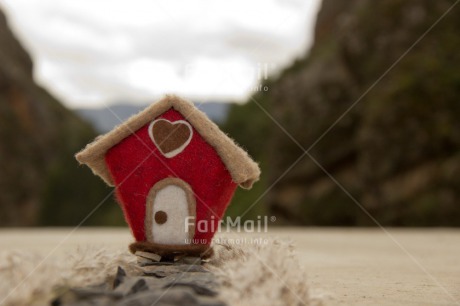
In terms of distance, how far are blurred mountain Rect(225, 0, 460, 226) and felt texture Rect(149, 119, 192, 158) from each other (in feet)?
25.1

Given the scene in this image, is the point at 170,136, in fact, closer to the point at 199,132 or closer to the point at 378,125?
the point at 199,132

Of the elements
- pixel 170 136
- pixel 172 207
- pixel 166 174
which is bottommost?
pixel 172 207

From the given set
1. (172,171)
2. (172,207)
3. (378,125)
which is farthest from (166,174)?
(378,125)

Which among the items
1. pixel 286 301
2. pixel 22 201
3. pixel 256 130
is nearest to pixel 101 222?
pixel 22 201

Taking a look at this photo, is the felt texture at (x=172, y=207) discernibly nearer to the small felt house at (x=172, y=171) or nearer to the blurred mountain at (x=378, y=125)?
the small felt house at (x=172, y=171)

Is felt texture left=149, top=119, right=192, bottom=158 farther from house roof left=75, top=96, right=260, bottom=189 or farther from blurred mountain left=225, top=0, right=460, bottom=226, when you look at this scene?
blurred mountain left=225, top=0, right=460, bottom=226

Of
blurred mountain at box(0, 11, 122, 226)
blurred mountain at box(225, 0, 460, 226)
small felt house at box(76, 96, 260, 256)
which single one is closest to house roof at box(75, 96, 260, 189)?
small felt house at box(76, 96, 260, 256)

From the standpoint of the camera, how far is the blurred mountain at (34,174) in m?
20.7

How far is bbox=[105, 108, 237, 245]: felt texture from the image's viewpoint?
251cm

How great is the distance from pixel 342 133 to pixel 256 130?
9362 mm

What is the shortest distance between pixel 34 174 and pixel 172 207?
2116cm

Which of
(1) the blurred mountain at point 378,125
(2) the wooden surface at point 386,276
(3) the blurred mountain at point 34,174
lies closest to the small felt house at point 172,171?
(2) the wooden surface at point 386,276

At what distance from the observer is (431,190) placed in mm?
9406

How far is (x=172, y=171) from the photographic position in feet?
8.25
